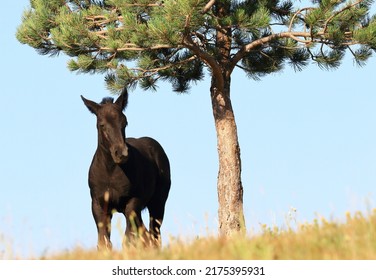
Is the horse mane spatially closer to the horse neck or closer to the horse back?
the horse neck

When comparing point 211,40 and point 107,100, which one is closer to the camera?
point 107,100

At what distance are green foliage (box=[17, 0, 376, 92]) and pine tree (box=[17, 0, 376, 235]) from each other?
24 millimetres

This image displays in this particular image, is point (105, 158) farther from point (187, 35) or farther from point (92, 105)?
point (187, 35)

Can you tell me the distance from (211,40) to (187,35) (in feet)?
8.00

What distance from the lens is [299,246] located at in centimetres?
520

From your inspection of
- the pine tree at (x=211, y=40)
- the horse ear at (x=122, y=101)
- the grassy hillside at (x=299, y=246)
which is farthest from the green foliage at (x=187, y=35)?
the grassy hillside at (x=299, y=246)

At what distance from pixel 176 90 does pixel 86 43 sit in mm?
3536

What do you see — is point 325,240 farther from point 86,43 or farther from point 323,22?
point 86,43

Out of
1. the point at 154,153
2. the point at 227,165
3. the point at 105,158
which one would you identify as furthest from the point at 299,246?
the point at 227,165

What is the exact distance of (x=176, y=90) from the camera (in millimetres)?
16875

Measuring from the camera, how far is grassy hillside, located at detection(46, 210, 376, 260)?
192 inches

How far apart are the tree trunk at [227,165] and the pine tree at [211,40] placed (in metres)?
0.02

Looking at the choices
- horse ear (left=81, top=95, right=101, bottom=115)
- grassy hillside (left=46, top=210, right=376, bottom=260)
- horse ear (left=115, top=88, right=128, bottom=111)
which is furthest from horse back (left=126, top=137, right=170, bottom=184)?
grassy hillside (left=46, top=210, right=376, bottom=260)

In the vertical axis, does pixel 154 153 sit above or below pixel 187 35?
below
